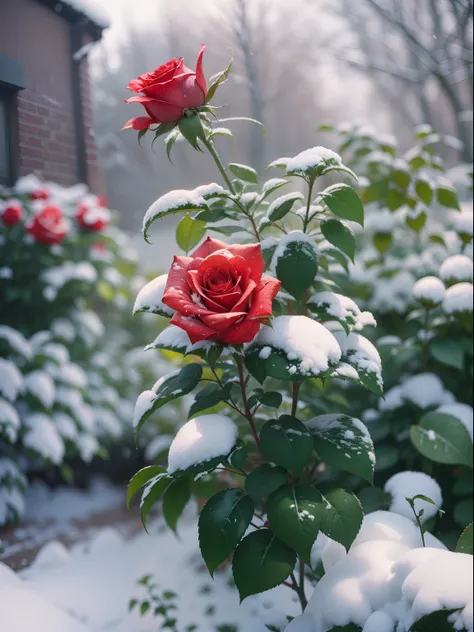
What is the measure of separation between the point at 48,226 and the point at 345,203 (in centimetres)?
119

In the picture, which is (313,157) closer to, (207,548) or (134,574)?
(207,548)

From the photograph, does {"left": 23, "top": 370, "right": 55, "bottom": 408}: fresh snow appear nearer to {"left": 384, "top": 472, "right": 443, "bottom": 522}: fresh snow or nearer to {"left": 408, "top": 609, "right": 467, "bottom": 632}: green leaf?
{"left": 384, "top": 472, "right": 443, "bottom": 522}: fresh snow

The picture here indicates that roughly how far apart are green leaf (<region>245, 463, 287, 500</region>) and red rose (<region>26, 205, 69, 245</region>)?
118cm

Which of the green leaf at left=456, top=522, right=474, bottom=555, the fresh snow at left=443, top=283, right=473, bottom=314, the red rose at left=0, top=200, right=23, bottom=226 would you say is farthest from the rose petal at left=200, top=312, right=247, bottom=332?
the red rose at left=0, top=200, right=23, bottom=226

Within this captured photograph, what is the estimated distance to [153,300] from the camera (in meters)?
0.79

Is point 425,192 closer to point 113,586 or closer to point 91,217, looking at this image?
point 91,217

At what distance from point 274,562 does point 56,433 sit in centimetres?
118

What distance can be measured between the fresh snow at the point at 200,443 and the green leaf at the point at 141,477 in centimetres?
14

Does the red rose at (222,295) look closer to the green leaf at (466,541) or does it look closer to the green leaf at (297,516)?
the green leaf at (297,516)

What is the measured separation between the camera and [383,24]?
8.91 feet

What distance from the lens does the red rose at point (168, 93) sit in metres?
0.75

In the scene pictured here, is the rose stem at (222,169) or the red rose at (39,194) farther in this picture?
the red rose at (39,194)

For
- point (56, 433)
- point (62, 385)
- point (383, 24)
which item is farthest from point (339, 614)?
point (383, 24)

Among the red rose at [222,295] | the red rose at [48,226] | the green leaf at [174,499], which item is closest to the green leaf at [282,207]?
the red rose at [222,295]
